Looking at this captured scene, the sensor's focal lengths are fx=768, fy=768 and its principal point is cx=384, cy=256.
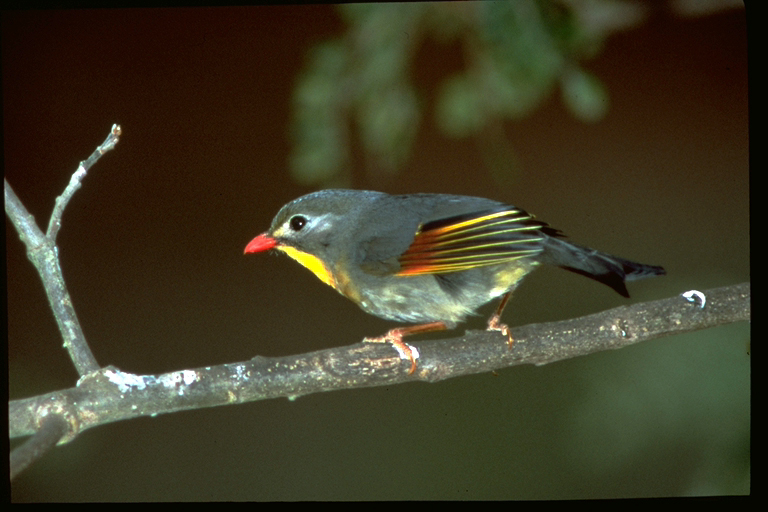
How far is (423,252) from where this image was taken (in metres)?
2.95

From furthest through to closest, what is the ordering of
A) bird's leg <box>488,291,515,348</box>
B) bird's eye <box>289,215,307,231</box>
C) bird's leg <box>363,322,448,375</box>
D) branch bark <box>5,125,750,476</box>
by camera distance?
bird's eye <box>289,215,307,231</box> → bird's leg <box>488,291,515,348</box> → bird's leg <box>363,322,448,375</box> → branch bark <box>5,125,750,476</box>

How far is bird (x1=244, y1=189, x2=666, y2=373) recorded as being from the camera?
2.91 m

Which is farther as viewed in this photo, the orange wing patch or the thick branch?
the orange wing patch

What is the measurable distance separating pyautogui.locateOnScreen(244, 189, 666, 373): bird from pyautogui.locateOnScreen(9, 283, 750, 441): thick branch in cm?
9

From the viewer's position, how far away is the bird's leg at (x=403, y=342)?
283 centimetres

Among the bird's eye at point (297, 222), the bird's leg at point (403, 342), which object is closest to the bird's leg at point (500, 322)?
the bird's leg at point (403, 342)

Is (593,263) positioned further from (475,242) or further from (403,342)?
(403,342)

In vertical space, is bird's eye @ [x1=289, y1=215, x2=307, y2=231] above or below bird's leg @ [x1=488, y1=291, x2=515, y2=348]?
above

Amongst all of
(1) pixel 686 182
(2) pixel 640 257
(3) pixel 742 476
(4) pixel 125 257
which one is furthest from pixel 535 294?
(4) pixel 125 257

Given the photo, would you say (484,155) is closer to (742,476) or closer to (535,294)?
(535,294)

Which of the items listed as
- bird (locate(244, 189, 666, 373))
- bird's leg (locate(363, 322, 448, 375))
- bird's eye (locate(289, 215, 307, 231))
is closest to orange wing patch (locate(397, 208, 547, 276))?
bird (locate(244, 189, 666, 373))

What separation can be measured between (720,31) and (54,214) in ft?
9.00

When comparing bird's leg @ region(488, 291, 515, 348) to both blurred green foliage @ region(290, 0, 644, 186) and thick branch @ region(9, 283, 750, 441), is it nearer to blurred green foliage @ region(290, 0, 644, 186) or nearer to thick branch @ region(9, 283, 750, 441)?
thick branch @ region(9, 283, 750, 441)

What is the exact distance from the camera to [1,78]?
124 inches
